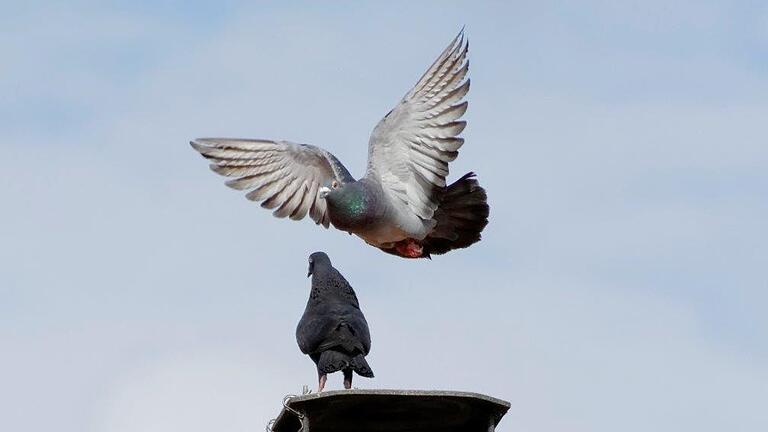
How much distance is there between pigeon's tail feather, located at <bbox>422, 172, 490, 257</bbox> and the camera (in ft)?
46.2

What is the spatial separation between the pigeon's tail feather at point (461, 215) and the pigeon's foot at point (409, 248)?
119 millimetres

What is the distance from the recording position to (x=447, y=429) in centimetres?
986

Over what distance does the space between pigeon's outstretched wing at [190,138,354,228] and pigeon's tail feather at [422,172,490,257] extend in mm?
1047

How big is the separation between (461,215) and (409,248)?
1.87 ft

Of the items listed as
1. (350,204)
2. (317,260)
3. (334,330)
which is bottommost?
(334,330)

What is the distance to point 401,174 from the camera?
1407 centimetres

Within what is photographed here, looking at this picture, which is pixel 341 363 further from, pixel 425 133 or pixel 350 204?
pixel 425 133

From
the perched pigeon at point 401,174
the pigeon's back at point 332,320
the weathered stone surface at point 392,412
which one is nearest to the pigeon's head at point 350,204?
the perched pigeon at point 401,174

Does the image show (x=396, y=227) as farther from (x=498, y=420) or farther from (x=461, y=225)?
(x=498, y=420)

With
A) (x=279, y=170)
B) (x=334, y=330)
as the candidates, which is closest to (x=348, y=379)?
(x=334, y=330)

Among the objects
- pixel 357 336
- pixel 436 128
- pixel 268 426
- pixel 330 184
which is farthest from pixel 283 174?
pixel 268 426

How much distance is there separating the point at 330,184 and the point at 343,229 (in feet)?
1.37

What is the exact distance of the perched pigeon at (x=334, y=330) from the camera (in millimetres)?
11320

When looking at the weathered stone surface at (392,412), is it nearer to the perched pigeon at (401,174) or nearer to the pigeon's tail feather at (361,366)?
the pigeon's tail feather at (361,366)
